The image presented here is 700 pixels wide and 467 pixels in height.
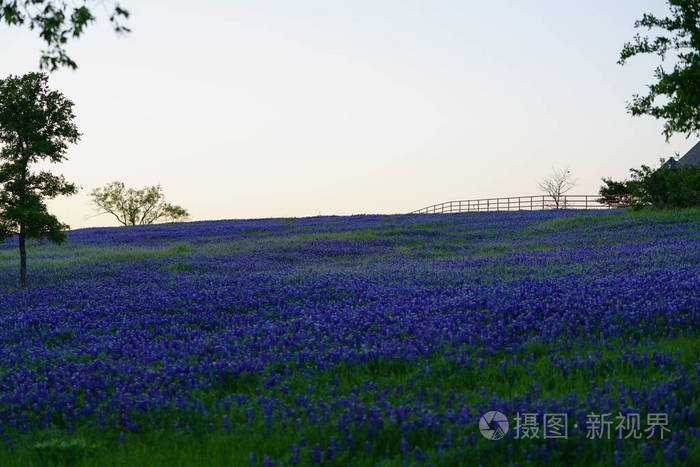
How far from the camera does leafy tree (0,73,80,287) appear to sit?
62.4 feet

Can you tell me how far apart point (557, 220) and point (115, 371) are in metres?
32.2

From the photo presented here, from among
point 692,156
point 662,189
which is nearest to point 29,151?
point 662,189

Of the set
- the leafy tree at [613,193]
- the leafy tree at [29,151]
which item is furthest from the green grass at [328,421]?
the leafy tree at [613,193]

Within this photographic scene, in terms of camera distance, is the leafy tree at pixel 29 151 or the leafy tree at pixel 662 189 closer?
the leafy tree at pixel 29 151

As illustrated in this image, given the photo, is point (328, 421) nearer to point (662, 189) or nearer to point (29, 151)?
point (29, 151)

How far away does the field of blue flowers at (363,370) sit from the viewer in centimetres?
509

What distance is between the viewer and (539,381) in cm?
636

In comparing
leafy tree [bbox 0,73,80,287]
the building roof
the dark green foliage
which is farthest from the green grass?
the building roof

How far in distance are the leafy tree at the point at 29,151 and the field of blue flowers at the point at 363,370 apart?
16.1 ft

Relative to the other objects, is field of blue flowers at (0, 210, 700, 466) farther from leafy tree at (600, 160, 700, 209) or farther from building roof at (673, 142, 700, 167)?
building roof at (673, 142, 700, 167)

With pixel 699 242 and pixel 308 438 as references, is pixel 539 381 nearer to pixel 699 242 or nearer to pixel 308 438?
pixel 308 438

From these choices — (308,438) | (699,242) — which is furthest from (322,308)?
(699,242)

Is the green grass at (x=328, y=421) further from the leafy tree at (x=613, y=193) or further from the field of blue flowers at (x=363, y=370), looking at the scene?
the leafy tree at (x=613, y=193)

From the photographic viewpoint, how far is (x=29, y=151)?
19234 millimetres
